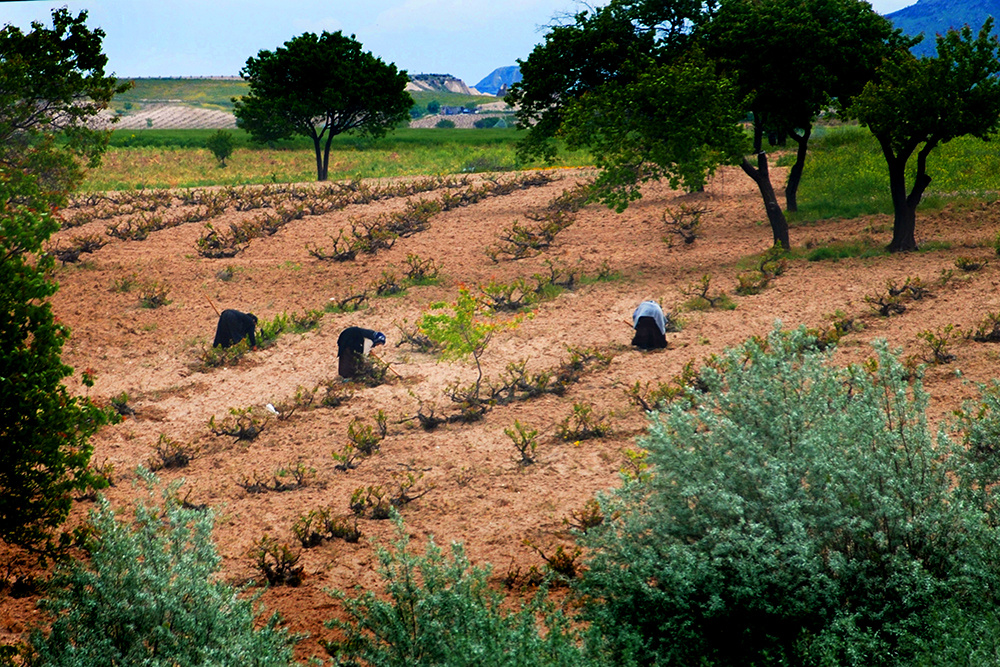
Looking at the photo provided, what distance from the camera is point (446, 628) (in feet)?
15.3

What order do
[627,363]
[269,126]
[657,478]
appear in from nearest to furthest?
[657,478]
[627,363]
[269,126]

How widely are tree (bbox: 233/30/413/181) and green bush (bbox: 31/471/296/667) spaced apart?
26.7 m

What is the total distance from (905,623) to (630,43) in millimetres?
16530

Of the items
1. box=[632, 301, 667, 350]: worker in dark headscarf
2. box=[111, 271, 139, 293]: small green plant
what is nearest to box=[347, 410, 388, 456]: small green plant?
box=[632, 301, 667, 350]: worker in dark headscarf

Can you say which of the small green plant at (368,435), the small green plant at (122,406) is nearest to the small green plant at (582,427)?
the small green plant at (368,435)

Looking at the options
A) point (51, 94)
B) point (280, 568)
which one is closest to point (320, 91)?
point (51, 94)

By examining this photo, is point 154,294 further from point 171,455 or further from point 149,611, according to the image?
point 149,611

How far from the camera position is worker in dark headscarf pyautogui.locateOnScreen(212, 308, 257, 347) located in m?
12.3

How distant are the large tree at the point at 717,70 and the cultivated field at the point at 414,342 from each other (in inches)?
78.6

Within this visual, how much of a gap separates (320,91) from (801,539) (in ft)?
99.6

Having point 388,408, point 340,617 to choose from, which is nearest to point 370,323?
point 388,408

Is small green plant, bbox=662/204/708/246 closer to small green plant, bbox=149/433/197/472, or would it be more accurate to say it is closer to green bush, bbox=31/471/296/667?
small green plant, bbox=149/433/197/472

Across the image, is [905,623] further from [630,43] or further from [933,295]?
[630,43]

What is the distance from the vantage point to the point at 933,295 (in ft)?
38.6
